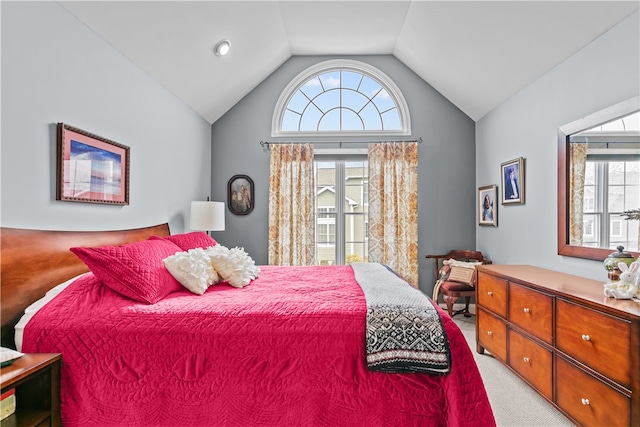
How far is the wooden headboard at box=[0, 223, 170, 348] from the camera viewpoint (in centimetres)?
167

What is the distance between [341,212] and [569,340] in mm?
3023

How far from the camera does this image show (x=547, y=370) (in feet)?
6.91

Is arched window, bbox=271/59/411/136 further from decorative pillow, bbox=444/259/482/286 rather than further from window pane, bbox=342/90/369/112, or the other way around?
decorative pillow, bbox=444/259/482/286

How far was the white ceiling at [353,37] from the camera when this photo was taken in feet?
7.95

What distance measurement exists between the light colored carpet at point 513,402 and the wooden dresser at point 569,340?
0.10 m

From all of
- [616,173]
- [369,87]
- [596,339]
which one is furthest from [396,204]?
[596,339]

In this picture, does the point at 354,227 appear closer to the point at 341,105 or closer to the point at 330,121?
the point at 330,121

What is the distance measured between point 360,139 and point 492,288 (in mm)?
2501

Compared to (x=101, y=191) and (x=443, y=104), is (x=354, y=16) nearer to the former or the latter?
(x=443, y=104)

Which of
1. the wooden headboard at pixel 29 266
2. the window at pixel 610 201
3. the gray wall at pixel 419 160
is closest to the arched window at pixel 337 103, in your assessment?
the gray wall at pixel 419 160

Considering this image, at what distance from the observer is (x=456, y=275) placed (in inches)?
150

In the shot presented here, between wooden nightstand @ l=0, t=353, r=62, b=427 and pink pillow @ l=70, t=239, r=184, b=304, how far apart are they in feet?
1.34

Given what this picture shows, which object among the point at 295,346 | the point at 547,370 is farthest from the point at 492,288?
the point at 295,346

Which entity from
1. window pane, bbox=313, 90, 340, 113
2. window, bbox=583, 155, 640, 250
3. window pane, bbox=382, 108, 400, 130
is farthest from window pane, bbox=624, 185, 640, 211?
window pane, bbox=313, 90, 340, 113
